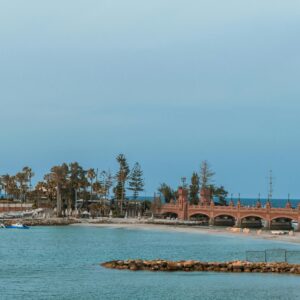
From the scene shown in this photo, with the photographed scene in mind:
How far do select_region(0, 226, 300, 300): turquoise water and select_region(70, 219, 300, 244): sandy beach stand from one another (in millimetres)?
5660

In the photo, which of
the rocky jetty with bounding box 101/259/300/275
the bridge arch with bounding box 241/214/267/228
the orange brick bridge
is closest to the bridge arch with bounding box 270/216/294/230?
the orange brick bridge

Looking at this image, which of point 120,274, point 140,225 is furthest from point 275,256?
point 140,225

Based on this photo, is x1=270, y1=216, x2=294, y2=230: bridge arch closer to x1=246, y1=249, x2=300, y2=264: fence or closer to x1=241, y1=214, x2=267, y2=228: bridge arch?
x1=241, y1=214, x2=267, y2=228: bridge arch

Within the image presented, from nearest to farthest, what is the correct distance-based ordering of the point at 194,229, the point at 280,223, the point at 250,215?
the point at 194,229 < the point at 280,223 < the point at 250,215

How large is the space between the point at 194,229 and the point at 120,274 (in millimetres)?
90402

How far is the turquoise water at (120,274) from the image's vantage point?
216 ft

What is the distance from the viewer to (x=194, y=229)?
16700 cm

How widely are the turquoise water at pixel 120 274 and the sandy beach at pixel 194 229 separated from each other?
5660mm

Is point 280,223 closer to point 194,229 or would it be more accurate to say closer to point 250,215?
point 250,215

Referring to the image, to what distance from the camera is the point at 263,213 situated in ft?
574

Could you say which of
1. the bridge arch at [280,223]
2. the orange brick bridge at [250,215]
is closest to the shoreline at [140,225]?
the orange brick bridge at [250,215]

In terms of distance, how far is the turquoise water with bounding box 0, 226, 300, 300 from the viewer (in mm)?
65938

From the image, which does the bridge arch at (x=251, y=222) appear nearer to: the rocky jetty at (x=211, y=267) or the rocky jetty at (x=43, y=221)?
the rocky jetty at (x=43, y=221)

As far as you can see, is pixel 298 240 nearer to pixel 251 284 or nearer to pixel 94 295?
pixel 251 284
